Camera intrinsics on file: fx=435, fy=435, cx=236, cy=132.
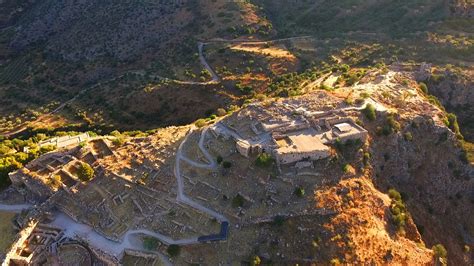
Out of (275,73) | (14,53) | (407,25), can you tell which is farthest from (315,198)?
(14,53)

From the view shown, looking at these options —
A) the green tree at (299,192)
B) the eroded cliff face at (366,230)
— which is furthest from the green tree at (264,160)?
the eroded cliff face at (366,230)

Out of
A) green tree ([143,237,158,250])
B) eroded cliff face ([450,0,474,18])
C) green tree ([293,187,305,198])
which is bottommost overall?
green tree ([143,237,158,250])

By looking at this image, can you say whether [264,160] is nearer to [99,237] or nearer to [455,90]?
[99,237]

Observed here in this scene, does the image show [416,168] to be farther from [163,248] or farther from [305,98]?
[163,248]

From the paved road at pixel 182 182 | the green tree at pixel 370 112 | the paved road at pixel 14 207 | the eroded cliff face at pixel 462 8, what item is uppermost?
the eroded cliff face at pixel 462 8

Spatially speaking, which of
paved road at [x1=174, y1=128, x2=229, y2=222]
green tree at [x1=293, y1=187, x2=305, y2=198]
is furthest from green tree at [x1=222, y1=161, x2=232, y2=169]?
green tree at [x1=293, y1=187, x2=305, y2=198]

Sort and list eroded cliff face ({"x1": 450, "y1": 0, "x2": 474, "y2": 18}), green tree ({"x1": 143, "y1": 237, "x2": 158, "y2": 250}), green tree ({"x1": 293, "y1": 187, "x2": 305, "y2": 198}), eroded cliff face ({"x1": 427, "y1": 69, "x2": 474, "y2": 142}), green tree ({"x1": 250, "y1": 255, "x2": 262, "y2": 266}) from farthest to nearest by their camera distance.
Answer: eroded cliff face ({"x1": 450, "y1": 0, "x2": 474, "y2": 18}) < eroded cliff face ({"x1": 427, "y1": 69, "x2": 474, "y2": 142}) < green tree ({"x1": 293, "y1": 187, "x2": 305, "y2": 198}) < green tree ({"x1": 143, "y1": 237, "x2": 158, "y2": 250}) < green tree ({"x1": 250, "y1": 255, "x2": 262, "y2": 266})

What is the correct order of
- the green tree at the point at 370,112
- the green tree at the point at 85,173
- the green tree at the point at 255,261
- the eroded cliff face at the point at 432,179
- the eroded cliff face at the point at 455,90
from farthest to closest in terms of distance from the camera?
the eroded cliff face at the point at 455,90 < the green tree at the point at 370,112 < the eroded cliff face at the point at 432,179 < the green tree at the point at 85,173 < the green tree at the point at 255,261

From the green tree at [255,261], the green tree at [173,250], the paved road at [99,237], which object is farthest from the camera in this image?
the paved road at [99,237]

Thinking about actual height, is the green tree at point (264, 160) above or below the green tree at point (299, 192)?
above

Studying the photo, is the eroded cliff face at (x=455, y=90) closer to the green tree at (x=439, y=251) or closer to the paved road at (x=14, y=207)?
the green tree at (x=439, y=251)

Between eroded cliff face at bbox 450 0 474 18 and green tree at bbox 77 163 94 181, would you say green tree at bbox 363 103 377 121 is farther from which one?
eroded cliff face at bbox 450 0 474 18
